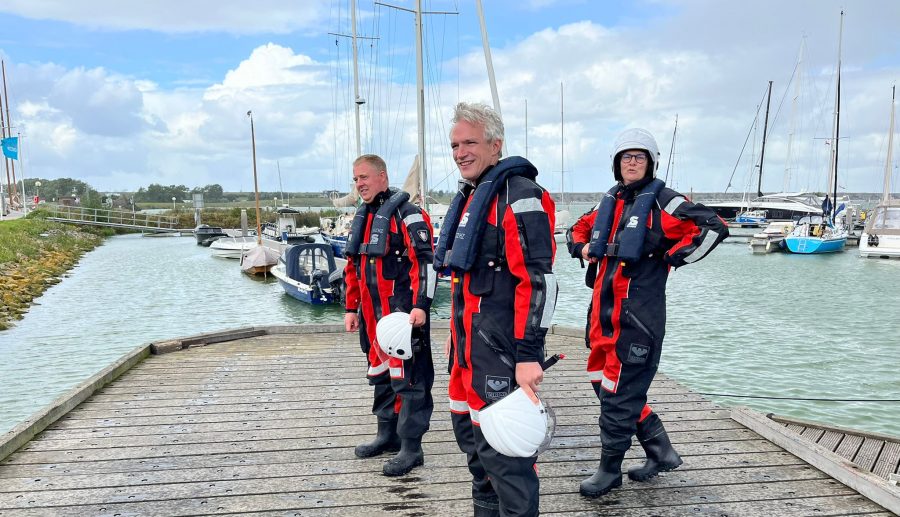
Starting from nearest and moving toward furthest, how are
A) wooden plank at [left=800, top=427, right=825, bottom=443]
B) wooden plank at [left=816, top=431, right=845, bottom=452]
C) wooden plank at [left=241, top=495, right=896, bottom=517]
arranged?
wooden plank at [left=241, top=495, right=896, bottom=517]
wooden plank at [left=816, top=431, right=845, bottom=452]
wooden plank at [left=800, top=427, right=825, bottom=443]

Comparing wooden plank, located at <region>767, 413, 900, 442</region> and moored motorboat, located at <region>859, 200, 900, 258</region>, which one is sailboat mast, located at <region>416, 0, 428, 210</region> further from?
moored motorboat, located at <region>859, 200, 900, 258</region>

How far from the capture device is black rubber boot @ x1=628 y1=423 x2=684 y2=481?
3514 mm

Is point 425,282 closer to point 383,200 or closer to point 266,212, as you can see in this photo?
point 383,200

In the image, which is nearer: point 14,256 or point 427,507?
point 427,507

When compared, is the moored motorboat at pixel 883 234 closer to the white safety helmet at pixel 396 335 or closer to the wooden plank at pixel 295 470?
the wooden plank at pixel 295 470

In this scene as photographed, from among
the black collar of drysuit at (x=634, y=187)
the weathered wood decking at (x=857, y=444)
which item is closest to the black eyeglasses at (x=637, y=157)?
the black collar of drysuit at (x=634, y=187)

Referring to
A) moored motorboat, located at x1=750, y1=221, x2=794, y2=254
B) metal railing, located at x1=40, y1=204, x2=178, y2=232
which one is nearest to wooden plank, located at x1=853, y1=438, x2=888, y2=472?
moored motorboat, located at x1=750, y1=221, x2=794, y2=254

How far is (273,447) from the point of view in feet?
13.7

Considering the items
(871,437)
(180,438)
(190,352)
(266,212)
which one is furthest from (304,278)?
(266,212)

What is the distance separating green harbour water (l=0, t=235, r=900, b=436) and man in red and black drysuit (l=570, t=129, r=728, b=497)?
7.11 feet

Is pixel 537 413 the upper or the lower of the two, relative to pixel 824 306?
upper

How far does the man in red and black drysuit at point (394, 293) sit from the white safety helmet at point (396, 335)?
0.08 m

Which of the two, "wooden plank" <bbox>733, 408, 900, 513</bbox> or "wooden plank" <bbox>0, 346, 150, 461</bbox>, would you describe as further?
"wooden plank" <bbox>0, 346, 150, 461</bbox>

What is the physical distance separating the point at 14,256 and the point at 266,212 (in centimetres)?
4862
